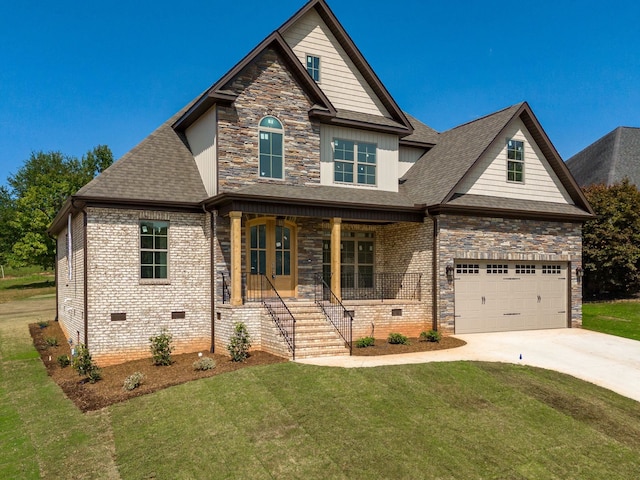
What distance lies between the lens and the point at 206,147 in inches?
648

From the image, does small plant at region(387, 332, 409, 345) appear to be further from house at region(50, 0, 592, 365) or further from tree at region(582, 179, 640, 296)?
tree at region(582, 179, 640, 296)

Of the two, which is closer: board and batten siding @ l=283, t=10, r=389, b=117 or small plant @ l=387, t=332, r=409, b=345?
small plant @ l=387, t=332, r=409, b=345

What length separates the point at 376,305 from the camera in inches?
650

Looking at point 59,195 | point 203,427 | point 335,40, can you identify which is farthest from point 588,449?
point 59,195

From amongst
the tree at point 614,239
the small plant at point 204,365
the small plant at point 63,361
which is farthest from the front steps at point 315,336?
the tree at point 614,239

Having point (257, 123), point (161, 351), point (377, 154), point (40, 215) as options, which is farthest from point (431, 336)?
point (40, 215)

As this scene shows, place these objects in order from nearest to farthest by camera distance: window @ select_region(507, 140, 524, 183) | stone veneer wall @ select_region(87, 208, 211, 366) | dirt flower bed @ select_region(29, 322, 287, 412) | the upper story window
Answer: dirt flower bed @ select_region(29, 322, 287, 412) → stone veneer wall @ select_region(87, 208, 211, 366) → the upper story window → window @ select_region(507, 140, 524, 183)

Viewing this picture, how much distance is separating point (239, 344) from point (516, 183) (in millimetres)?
11702

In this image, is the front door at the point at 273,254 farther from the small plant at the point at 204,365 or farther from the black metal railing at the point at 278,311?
the small plant at the point at 204,365

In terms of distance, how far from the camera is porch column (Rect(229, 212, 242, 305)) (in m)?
14.7

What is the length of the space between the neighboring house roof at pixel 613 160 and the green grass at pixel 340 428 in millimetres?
29493

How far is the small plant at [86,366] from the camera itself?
1274 centimetres

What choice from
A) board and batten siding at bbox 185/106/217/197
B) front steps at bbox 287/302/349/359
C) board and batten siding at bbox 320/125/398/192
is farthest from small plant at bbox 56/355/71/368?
board and batten siding at bbox 320/125/398/192

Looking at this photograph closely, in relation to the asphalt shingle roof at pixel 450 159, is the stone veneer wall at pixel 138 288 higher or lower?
lower
